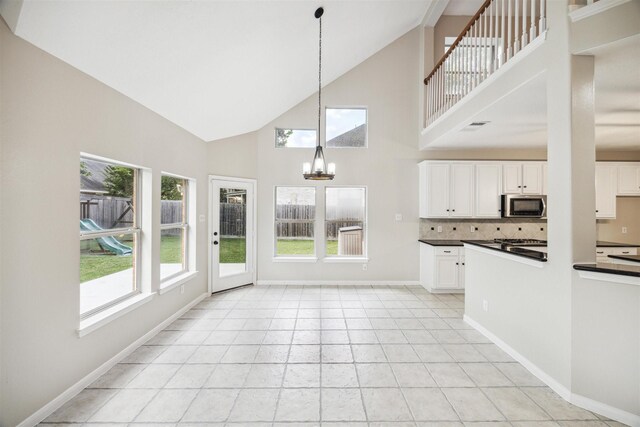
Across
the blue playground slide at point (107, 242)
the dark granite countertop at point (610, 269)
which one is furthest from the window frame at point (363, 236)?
the dark granite countertop at point (610, 269)

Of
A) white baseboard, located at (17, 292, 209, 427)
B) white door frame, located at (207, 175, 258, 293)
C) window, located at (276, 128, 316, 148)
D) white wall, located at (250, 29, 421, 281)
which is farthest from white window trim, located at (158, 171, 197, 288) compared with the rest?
window, located at (276, 128, 316, 148)

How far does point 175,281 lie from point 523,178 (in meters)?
5.83

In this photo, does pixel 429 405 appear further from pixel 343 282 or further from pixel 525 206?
pixel 525 206

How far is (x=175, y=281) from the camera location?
398cm

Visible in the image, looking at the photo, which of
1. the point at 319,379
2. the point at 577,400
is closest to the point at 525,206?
the point at 577,400

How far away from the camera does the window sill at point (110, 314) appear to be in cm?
244

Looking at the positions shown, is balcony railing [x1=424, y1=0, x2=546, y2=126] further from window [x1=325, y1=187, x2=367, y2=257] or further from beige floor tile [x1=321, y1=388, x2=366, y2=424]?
beige floor tile [x1=321, y1=388, x2=366, y2=424]

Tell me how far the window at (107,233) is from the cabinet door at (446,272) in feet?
14.6

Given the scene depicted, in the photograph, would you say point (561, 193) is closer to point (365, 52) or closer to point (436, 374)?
point (436, 374)

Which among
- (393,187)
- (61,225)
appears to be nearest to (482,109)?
(393,187)

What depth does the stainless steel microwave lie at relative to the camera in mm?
5180

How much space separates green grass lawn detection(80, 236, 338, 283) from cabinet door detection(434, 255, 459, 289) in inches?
72.8

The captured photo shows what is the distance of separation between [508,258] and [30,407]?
3974 mm

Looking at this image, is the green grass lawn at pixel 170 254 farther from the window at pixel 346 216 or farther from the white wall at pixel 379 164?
the white wall at pixel 379 164
